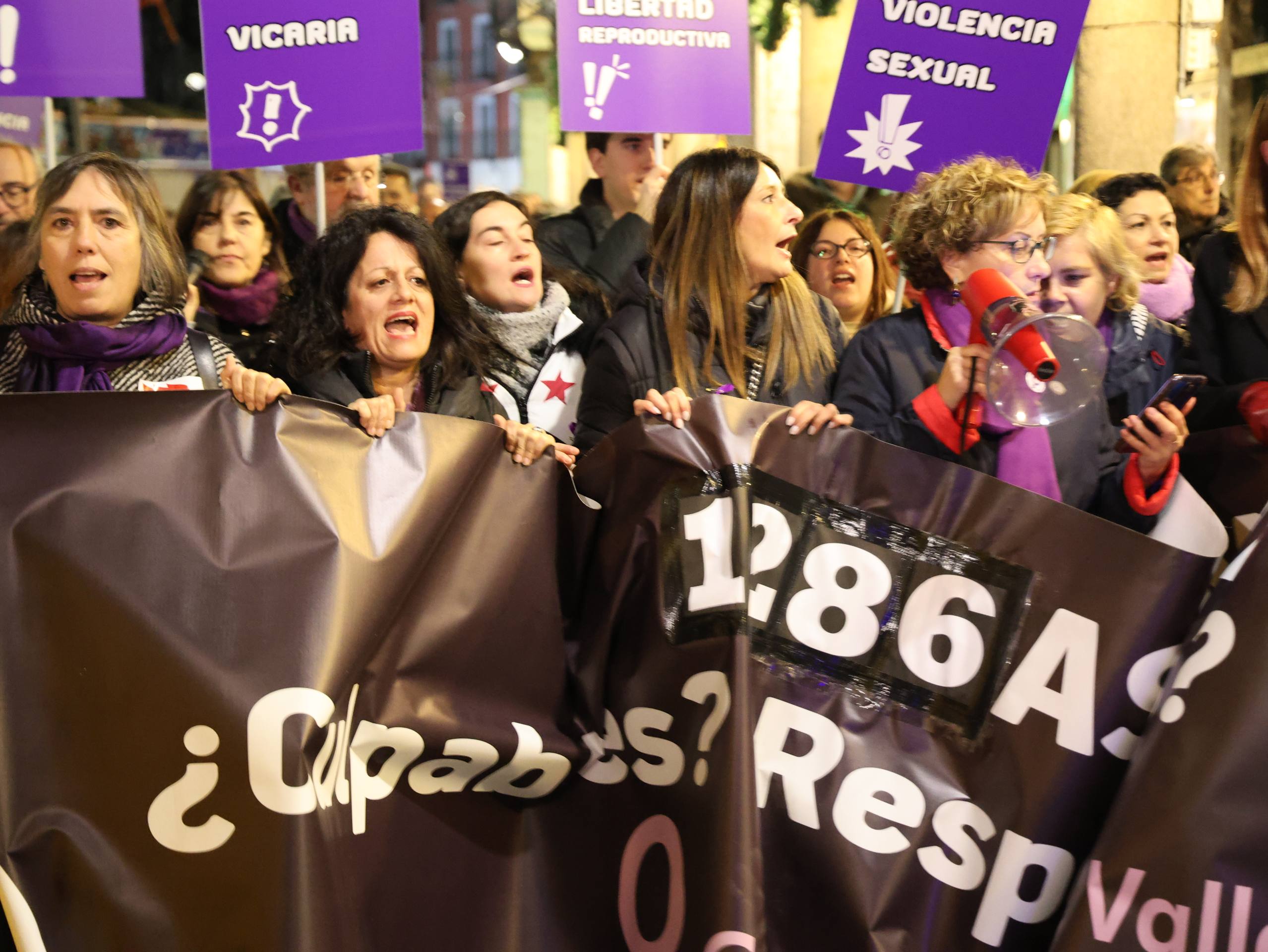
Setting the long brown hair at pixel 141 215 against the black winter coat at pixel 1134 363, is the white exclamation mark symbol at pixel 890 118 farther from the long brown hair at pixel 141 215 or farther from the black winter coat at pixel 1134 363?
the long brown hair at pixel 141 215

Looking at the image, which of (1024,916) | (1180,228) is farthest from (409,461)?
(1180,228)

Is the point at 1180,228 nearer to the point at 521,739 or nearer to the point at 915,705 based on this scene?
the point at 915,705

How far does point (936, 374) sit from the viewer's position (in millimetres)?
3398

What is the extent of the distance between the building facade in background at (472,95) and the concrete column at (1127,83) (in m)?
46.5

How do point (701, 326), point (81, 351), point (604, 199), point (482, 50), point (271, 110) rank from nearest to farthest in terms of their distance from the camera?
point (81, 351) < point (701, 326) < point (271, 110) < point (604, 199) < point (482, 50)

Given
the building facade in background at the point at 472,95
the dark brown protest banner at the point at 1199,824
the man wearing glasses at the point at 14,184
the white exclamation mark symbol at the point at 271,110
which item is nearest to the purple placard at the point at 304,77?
the white exclamation mark symbol at the point at 271,110

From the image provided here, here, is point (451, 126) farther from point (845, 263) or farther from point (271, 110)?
point (271, 110)

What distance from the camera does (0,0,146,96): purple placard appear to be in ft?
15.4

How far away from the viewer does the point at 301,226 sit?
19.1 feet

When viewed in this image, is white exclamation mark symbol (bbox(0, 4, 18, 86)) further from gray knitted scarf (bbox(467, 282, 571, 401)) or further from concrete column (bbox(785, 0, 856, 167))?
concrete column (bbox(785, 0, 856, 167))

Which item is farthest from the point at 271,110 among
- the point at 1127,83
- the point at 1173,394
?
the point at 1127,83

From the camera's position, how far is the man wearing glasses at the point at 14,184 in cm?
612

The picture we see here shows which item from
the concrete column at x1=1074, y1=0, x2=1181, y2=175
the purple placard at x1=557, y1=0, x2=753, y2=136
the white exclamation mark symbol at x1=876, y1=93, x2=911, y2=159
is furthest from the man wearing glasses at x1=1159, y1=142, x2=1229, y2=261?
the white exclamation mark symbol at x1=876, y1=93, x2=911, y2=159

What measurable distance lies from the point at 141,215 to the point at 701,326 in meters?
1.46
